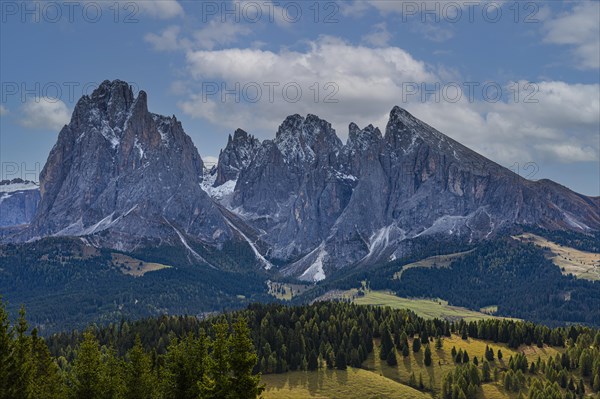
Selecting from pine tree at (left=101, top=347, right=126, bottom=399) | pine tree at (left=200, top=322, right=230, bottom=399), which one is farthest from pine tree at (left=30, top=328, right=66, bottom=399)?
pine tree at (left=200, top=322, right=230, bottom=399)

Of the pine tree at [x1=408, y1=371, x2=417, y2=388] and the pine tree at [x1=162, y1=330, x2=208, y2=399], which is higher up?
the pine tree at [x1=162, y1=330, x2=208, y2=399]

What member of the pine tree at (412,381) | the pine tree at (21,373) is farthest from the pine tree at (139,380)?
the pine tree at (412,381)

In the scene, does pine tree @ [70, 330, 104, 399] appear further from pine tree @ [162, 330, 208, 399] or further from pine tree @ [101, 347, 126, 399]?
pine tree @ [162, 330, 208, 399]

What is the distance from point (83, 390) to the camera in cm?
7588

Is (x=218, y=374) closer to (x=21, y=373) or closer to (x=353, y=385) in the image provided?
(x=21, y=373)

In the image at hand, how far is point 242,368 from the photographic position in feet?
218

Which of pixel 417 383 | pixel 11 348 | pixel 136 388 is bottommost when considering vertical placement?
pixel 417 383

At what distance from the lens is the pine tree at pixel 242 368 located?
65.6 metres

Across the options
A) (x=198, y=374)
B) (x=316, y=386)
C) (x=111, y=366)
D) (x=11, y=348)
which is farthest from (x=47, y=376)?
(x=316, y=386)

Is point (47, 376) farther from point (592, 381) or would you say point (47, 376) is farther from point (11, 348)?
point (592, 381)

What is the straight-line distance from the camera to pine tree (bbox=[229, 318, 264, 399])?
215 feet

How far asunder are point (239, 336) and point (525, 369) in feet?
505

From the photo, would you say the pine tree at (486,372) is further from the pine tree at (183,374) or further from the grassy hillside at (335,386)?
the pine tree at (183,374)

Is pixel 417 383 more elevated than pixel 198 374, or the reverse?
pixel 198 374
